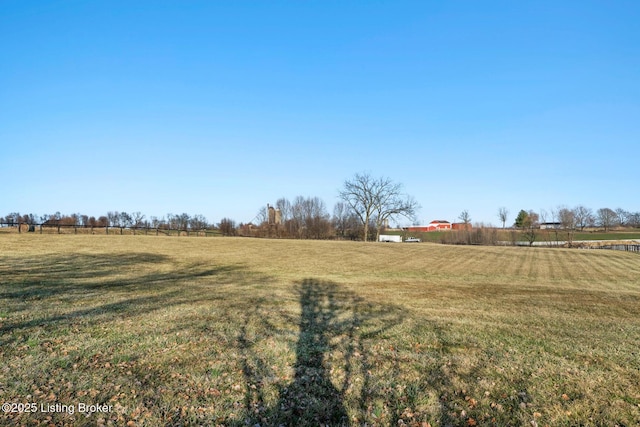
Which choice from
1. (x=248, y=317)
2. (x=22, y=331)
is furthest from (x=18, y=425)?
(x=248, y=317)

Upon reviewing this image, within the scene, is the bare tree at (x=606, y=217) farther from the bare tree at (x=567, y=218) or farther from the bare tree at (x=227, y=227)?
the bare tree at (x=227, y=227)

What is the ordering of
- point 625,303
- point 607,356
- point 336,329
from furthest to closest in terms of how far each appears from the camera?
1. point 625,303
2. point 336,329
3. point 607,356

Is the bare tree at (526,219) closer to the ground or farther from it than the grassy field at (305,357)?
farther from it

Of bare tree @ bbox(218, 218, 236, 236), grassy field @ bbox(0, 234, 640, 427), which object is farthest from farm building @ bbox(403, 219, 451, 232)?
grassy field @ bbox(0, 234, 640, 427)

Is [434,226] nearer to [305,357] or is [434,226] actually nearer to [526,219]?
[526,219]

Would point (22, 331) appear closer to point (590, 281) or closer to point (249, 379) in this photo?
point (249, 379)

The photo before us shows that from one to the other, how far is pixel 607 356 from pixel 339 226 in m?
78.3

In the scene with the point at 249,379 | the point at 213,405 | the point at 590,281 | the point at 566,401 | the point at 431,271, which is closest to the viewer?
the point at 213,405

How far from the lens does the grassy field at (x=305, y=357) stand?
15.0ft

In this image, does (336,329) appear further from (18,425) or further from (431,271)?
(431,271)

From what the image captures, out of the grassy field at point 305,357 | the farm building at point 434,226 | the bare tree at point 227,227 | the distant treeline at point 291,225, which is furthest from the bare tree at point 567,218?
the grassy field at point 305,357

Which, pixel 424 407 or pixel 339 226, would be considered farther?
pixel 339 226

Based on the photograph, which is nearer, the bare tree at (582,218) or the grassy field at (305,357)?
the grassy field at (305,357)

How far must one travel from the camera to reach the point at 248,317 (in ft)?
29.9
